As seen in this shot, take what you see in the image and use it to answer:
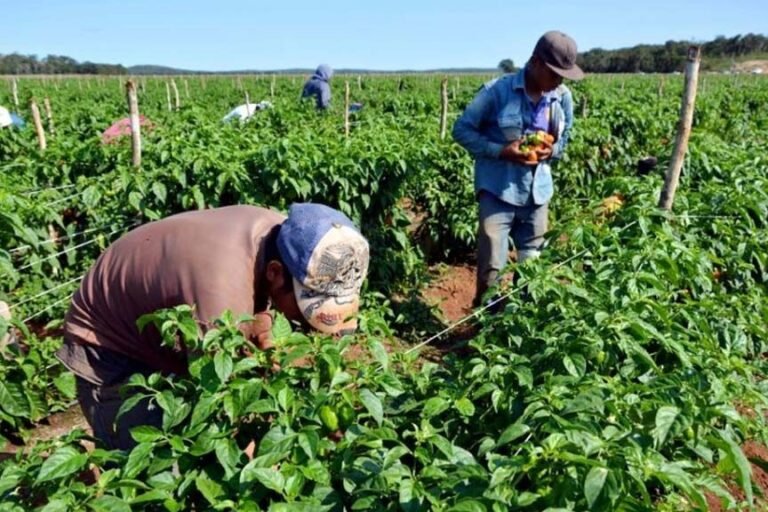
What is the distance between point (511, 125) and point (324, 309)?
2.96 metres

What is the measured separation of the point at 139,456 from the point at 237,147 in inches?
155

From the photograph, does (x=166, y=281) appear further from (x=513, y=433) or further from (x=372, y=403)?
(x=513, y=433)

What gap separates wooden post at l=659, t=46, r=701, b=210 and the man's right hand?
95 centimetres

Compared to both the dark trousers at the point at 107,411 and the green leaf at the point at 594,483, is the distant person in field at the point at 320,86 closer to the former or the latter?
the dark trousers at the point at 107,411

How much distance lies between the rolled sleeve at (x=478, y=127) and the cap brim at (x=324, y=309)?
A: 9.22 feet

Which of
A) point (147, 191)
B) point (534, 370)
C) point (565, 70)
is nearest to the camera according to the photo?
point (534, 370)

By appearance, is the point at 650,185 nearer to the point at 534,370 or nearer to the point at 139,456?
the point at 534,370

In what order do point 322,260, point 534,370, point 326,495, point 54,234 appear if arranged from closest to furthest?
point 326,495 < point 322,260 < point 534,370 < point 54,234

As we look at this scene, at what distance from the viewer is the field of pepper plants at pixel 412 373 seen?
1.61 meters

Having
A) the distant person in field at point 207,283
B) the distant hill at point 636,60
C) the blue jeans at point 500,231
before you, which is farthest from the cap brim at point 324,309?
the distant hill at point 636,60

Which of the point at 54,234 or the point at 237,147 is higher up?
the point at 237,147

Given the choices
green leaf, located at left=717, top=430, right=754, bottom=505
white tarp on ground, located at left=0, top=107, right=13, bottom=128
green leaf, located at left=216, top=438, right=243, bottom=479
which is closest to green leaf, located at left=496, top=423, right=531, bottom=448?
green leaf, located at left=717, top=430, right=754, bottom=505

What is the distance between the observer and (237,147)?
208 inches

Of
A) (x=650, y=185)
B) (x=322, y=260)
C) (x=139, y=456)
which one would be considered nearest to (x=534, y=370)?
(x=322, y=260)
